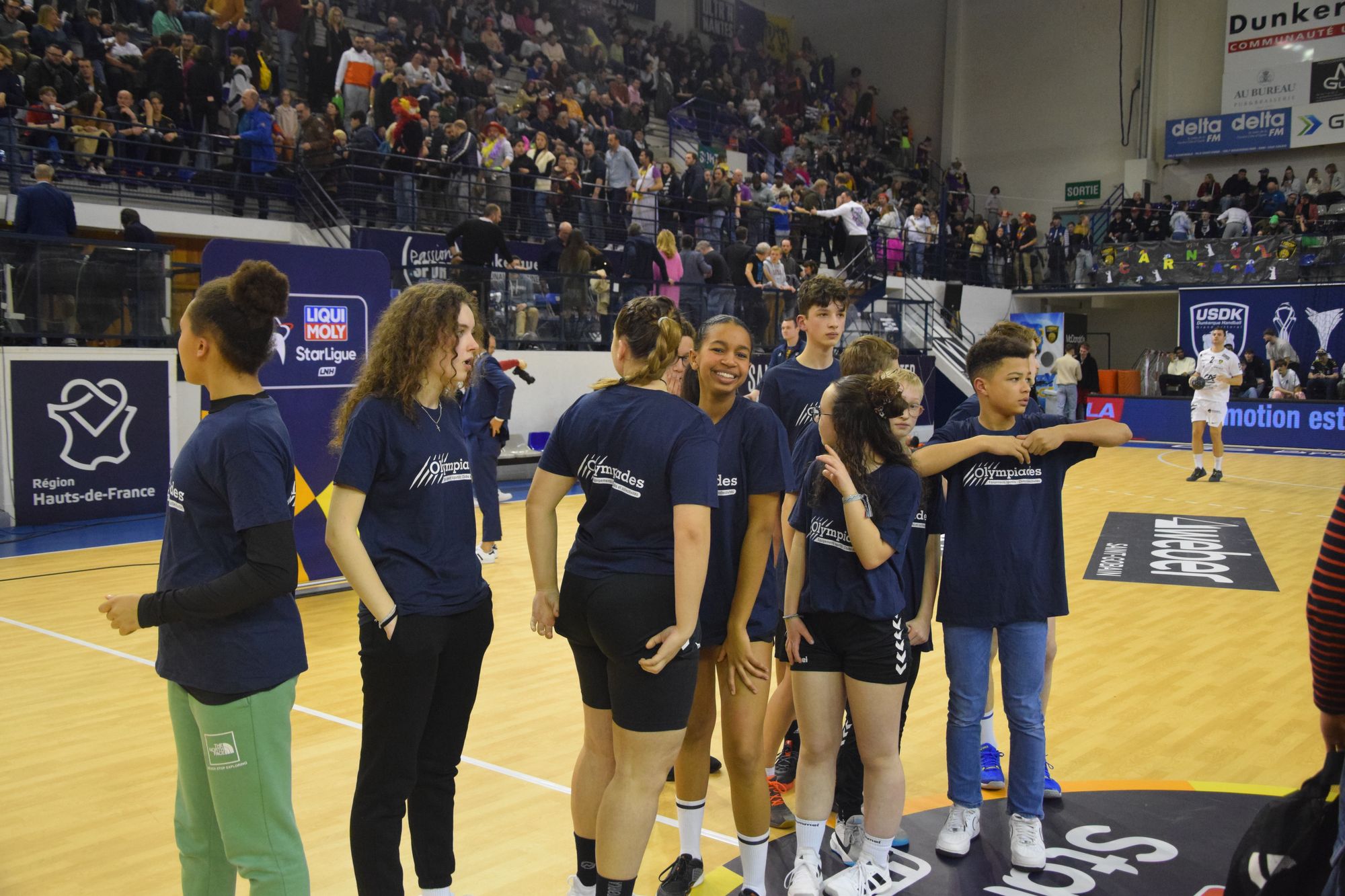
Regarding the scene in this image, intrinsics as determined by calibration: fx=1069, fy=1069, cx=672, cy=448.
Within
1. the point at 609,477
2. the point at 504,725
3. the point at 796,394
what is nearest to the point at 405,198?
the point at 504,725

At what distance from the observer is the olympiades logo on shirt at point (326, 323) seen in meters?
7.14

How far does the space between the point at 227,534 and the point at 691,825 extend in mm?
1754

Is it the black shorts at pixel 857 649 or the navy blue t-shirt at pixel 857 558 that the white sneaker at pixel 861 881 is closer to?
the black shorts at pixel 857 649

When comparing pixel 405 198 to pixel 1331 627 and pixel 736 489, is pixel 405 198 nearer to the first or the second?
pixel 736 489

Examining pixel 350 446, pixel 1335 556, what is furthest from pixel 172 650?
pixel 1335 556

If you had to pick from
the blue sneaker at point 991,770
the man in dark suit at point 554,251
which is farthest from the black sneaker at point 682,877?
the man in dark suit at point 554,251

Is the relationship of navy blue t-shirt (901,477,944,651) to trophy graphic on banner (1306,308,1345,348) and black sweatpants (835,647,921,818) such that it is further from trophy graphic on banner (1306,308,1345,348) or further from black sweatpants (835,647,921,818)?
trophy graphic on banner (1306,308,1345,348)

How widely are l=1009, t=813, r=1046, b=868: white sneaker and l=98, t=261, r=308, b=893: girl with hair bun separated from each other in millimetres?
2287

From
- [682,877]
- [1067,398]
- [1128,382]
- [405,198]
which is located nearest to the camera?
[682,877]

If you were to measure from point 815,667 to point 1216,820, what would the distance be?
1846 millimetres

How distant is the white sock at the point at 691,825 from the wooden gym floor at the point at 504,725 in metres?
0.15

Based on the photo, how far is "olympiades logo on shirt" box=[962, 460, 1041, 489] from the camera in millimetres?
3654

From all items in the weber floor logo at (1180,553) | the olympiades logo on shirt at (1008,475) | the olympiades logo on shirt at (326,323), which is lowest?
the weber floor logo at (1180,553)

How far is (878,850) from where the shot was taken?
3.31 m
